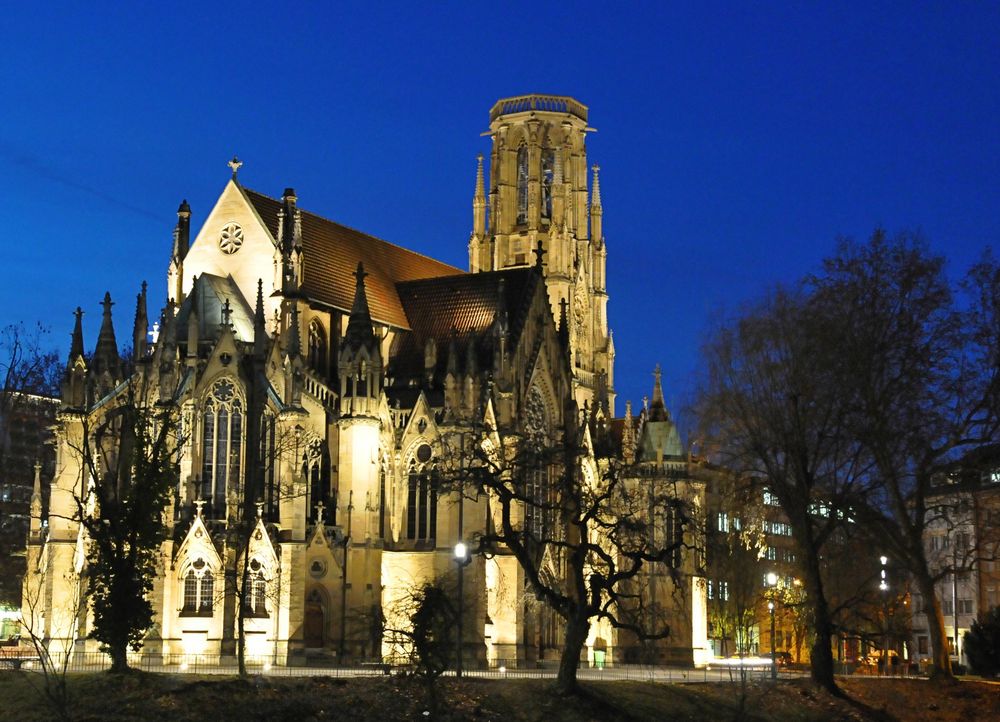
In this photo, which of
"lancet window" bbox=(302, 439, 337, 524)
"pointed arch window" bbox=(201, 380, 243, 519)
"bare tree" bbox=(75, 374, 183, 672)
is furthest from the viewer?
"lancet window" bbox=(302, 439, 337, 524)

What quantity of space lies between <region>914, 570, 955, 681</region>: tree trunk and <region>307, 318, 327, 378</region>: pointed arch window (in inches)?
1269

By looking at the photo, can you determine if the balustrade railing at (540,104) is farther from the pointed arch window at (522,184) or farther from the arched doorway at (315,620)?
the arched doorway at (315,620)

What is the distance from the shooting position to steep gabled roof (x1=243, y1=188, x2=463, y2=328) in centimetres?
7825

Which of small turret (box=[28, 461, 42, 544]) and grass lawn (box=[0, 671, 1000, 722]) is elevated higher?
small turret (box=[28, 461, 42, 544])

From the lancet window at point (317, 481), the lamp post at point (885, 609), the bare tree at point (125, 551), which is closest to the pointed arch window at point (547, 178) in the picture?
the lamp post at point (885, 609)

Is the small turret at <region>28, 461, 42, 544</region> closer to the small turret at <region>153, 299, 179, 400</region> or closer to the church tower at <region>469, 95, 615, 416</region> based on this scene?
the small turret at <region>153, 299, 179, 400</region>

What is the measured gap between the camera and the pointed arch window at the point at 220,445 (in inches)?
2598

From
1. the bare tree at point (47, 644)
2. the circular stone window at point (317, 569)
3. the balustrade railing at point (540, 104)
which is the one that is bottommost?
the bare tree at point (47, 644)

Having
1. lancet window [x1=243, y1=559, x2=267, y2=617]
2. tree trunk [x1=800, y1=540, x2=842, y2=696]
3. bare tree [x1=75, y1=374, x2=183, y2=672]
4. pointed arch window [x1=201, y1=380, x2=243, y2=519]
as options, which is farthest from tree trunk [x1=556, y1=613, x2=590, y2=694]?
pointed arch window [x1=201, y1=380, x2=243, y2=519]

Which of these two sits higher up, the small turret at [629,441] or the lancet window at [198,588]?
the small turret at [629,441]

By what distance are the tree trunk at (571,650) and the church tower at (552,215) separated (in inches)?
2211

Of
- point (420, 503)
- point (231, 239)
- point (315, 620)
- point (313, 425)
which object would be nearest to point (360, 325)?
point (313, 425)

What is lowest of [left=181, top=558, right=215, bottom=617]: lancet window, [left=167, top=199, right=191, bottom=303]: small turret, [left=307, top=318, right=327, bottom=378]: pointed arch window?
[left=181, top=558, right=215, bottom=617]: lancet window

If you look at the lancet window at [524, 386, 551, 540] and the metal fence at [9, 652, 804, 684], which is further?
the lancet window at [524, 386, 551, 540]
